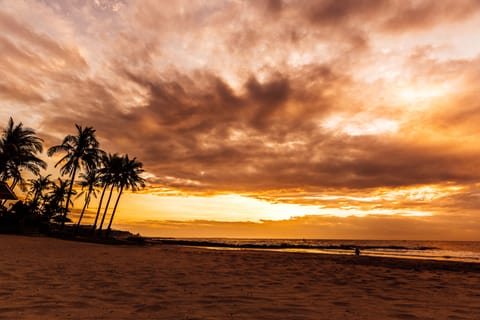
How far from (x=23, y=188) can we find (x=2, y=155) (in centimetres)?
873

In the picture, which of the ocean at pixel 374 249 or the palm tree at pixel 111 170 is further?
the palm tree at pixel 111 170

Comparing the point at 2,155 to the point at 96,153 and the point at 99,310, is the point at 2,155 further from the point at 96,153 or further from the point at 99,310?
the point at 99,310

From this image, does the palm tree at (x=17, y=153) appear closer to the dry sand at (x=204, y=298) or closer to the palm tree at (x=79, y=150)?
the palm tree at (x=79, y=150)

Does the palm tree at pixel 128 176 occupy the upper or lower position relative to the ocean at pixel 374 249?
upper

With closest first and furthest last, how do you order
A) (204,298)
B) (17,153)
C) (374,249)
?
(204,298)
(17,153)
(374,249)

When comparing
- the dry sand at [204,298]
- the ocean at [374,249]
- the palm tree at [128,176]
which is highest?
the palm tree at [128,176]

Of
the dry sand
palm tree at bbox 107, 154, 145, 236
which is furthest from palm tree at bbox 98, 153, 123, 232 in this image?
the dry sand

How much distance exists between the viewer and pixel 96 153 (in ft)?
133

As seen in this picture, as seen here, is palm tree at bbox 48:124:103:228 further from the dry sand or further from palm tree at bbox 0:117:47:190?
the dry sand

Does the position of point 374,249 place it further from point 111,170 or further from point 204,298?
point 204,298

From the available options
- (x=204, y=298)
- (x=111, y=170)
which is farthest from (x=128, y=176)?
(x=204, y=298)

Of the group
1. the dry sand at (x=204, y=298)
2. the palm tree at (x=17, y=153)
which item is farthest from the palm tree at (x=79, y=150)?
the dry sand at (x=204, y=298)

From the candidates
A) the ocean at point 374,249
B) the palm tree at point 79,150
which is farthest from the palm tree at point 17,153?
the ocean at point 374,249

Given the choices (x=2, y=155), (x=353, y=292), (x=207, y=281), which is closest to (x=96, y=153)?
(x=2, y=155)
